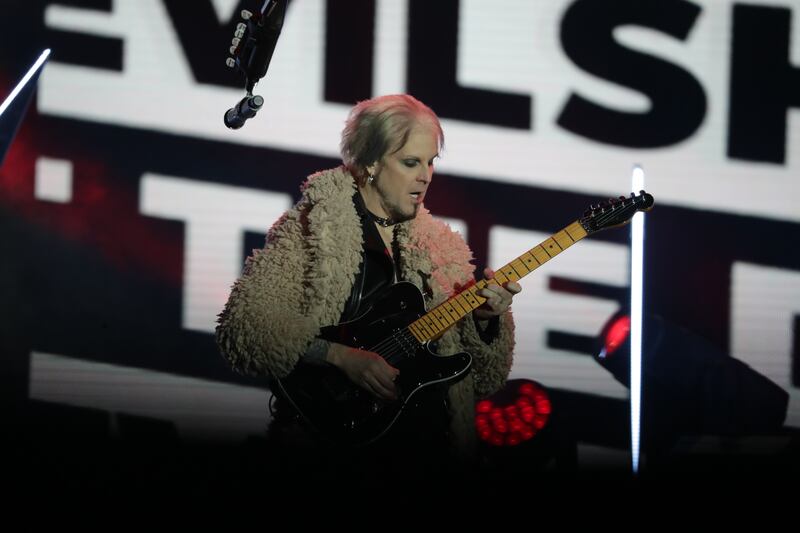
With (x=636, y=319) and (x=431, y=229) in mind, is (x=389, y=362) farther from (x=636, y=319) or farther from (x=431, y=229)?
(x=636, y=319)

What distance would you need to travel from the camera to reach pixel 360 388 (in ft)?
8.27

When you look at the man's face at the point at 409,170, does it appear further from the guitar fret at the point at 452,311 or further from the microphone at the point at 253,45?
the microphone at the point at 253,45

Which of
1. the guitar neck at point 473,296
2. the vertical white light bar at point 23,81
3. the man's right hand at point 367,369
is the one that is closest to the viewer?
the man's right hand at point 367,369

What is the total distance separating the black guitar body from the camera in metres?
2.52

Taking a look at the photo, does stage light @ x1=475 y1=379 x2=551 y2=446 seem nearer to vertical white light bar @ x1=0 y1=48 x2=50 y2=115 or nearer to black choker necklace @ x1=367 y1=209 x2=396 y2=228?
black choker necklace @ x1=367 y1=209 x2=396 y2=228

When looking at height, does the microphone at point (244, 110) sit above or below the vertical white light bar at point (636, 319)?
above

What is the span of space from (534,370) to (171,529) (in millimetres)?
2133

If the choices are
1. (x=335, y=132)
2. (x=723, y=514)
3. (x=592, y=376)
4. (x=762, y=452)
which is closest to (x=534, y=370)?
(x=592, y=376)

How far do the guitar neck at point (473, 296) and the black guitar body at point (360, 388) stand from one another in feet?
0.11

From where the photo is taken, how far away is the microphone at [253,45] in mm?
2615

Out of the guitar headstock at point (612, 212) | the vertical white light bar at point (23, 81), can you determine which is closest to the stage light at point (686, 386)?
the guitar headstock at point (612, 212)

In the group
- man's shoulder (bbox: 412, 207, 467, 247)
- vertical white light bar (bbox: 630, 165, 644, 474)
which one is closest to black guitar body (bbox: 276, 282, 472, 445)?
man's shoulder (bbox: 412, 207, 467, 247)

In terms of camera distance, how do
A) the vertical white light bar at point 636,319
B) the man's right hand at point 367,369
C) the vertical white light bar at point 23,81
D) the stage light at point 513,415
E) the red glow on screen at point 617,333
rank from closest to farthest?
1. the man's right hand at point 367,369
2. the stage light at point 513,415
3. the vertical white light bar at point 636,319
4. the red glow on screen at point 617,333
5. the vertical white light bar at point 23,81

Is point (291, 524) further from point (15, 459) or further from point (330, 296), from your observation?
point (15, 459)
